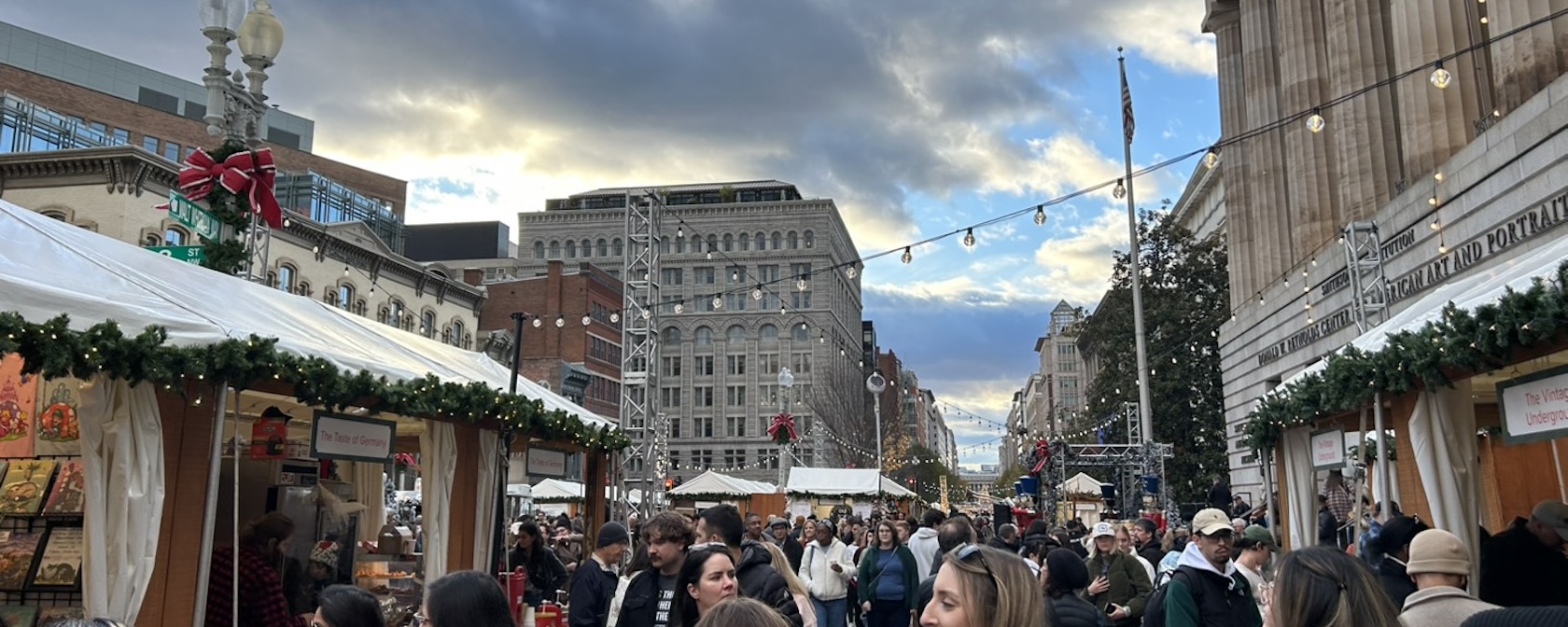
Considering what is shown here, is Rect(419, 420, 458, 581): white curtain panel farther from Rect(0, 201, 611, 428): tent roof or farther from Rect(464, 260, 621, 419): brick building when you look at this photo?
Rect(464, 260, 621, 419): brick building

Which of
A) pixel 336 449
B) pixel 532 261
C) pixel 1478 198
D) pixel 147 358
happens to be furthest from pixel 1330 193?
pixel 532 261

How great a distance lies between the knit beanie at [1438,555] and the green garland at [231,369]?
7545 mm

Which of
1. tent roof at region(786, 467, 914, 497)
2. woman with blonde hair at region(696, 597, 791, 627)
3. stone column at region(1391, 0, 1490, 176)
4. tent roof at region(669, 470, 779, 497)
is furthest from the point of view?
tent roof at region(786, 467, 914, 497)

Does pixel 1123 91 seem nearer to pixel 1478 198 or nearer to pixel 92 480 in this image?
pixel 1478 198

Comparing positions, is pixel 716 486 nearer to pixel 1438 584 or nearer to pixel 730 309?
A: pixel 1438 584

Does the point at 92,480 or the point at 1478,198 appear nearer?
the point at 92,480

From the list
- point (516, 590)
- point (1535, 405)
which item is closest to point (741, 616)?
point (1535, 405)

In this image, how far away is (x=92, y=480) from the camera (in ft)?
24.2

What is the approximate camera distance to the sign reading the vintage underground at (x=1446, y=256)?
46.6ft

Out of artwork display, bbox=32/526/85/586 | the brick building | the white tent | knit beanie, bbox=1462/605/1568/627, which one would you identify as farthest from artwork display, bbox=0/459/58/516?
the brick building

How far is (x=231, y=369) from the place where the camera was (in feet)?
26.3

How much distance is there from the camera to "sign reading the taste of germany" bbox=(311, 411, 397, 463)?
936 centimetres

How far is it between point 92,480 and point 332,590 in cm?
455

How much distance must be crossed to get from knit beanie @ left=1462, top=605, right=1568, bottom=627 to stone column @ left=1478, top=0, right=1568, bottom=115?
16148 mm
